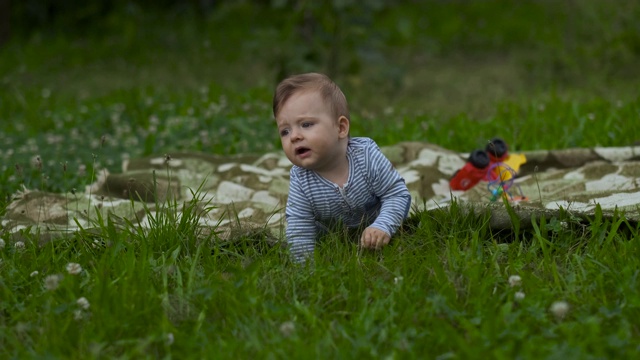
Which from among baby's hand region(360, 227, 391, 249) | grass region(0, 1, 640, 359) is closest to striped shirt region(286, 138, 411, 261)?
grass region(0, 1, 640, 359)

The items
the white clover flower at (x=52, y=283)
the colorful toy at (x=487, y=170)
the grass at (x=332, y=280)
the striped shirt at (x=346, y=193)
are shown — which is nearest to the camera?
the grass at (x=332, y=280)

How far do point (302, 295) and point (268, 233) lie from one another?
676mm

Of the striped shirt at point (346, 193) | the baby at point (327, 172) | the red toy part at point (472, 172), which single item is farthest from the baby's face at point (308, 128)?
the red toy part at point (472, 172)

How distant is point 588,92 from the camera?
756cm

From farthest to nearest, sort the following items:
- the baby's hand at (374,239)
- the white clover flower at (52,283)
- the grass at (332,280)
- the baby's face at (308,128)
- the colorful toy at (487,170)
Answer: the colorful toy at (487,170)
the baby's face at (308,128)
the baby's hand at (374,239)
the white clover flower at (52,283)
the grass at (332,280)

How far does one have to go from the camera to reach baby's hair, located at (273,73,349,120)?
326cm

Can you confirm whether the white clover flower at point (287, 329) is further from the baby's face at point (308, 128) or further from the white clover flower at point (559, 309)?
the baby's face at point (308, 128)

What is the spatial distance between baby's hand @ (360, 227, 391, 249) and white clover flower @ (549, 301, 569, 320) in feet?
2.52

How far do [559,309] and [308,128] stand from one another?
126cm

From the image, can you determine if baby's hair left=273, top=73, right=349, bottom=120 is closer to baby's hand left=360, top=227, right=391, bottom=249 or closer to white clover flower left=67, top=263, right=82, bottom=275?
baby's hand left=360, top=227, right=391, bottom=249

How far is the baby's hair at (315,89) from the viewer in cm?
326

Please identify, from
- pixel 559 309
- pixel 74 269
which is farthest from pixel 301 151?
pixel 559 309

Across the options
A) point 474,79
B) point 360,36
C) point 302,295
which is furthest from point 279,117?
point 474,79

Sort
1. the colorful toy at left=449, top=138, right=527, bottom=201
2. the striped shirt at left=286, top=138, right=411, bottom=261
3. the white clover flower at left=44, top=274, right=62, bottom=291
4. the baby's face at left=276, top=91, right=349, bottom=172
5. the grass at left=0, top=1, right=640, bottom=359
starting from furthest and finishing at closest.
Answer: the colorful toy at left=449, top=138, right=527, bottom=201, the striped shirt at left=286, top=138, right=411, bottom=261, the baby's face at left=276, top=91, right=349, bottom=172, the white clover flower at left=44, top=274, right=62, bottom=291, the grass at left=0, top=1, right=640, bottom=359
